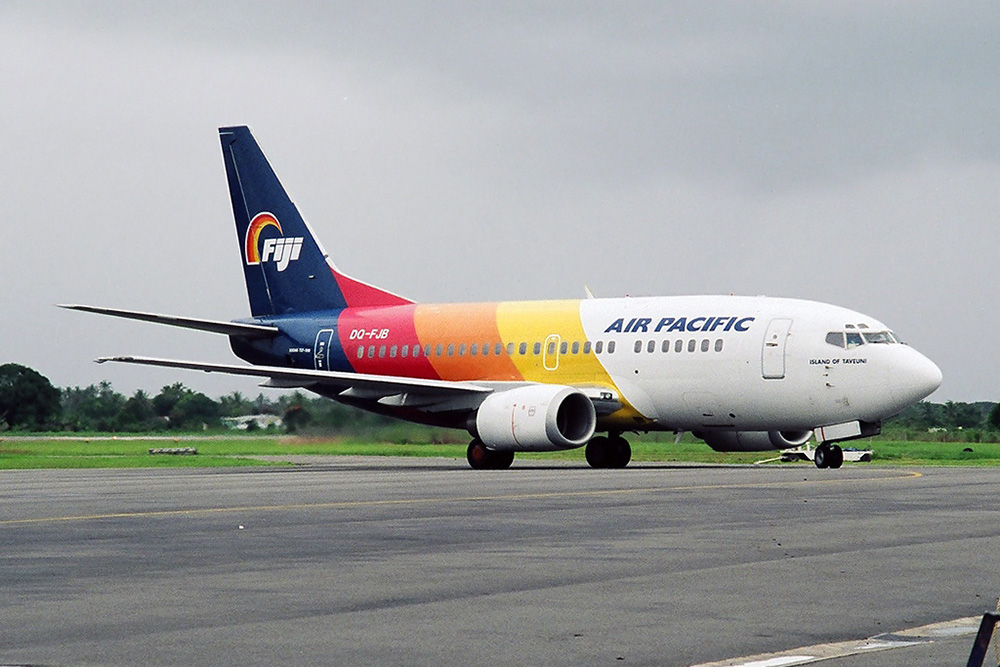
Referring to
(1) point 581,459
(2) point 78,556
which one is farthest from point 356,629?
(1) point 581,459

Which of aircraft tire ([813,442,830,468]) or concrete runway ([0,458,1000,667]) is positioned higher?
aircraft tire ([813,442,830,468])

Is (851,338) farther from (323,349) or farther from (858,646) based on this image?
(858,646)

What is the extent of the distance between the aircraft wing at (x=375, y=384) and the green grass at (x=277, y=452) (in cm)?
300

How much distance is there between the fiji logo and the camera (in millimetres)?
45844

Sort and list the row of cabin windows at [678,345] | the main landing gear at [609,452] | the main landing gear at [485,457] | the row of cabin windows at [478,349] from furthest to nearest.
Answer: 1. the main landing gear at [609,452]
2. the row of cabin windows at [478,349]
3. the main landing gear at [485,457]
4. the row of cabin windows at [678,345]

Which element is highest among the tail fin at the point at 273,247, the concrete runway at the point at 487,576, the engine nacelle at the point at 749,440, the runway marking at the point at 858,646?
the tail fin at the point at 273,247

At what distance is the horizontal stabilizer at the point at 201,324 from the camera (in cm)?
3766

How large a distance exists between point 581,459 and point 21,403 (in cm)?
1932

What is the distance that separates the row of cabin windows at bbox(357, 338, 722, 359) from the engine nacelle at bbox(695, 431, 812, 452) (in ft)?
9.78

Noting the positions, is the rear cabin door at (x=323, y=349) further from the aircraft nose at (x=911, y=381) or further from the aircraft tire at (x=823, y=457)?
the aircraft nose at (x=911, y=381)

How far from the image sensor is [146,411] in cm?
4806

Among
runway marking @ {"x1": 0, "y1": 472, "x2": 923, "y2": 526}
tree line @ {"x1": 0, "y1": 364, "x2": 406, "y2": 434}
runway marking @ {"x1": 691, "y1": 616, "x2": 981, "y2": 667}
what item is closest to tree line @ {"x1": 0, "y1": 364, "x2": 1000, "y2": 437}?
tree line @ {"x1": 0, "y1": 364, "x2": 406, "y2": 434}

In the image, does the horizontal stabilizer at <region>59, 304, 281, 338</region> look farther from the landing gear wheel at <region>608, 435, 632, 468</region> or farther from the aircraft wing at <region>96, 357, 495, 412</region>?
the landing gear wheel at <region>608, 435, 632, 468</region>

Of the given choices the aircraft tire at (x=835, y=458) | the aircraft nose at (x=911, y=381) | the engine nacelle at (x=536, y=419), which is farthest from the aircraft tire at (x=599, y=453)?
the aircraft nose at (x=911, y=381)
